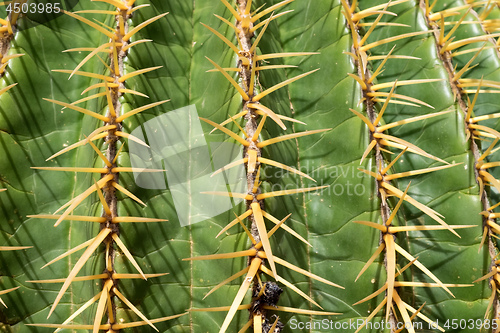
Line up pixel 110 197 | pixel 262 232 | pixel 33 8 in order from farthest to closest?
pixel 33 8 → pixel 110 197 → pixel 262 232

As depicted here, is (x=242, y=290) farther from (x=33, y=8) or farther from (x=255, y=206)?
(x=33, y=8)

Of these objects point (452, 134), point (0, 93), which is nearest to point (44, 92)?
point (0, 93)

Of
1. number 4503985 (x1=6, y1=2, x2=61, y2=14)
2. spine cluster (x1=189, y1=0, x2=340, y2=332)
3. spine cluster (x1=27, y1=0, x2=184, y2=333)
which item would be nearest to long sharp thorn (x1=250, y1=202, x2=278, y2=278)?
spine cluster (x1=189, y1=0, x2=340, y2=332)

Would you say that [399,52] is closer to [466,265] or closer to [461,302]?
[466,265]

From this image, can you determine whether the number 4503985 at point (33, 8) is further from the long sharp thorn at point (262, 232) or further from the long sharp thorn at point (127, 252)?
the long sharp thorn at point (262, 232)

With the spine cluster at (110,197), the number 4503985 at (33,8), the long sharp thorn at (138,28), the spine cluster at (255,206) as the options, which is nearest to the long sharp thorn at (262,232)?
the spine cluster at (255,206)

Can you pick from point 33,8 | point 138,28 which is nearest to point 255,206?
point 138,28

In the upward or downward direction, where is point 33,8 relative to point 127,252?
upward
